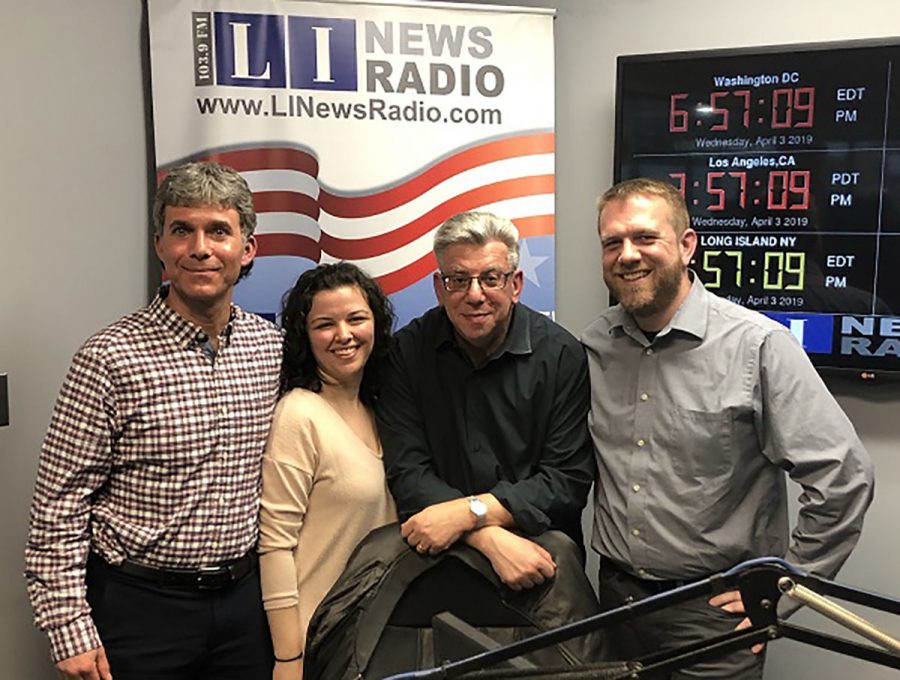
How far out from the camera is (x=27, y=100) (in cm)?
196

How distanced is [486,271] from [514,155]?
84 cm

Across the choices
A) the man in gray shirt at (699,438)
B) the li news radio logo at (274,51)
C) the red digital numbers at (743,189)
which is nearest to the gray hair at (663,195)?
the man in gray shirt at (699,438)

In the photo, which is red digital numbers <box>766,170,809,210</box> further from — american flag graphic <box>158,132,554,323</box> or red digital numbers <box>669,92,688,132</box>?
american flag graphic <box>158,132,554,323</box>

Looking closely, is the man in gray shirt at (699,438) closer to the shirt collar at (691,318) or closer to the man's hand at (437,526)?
the shirt collar at (691,318)

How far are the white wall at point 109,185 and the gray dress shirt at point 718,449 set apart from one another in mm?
804

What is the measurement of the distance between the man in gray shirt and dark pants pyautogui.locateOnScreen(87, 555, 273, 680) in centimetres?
83

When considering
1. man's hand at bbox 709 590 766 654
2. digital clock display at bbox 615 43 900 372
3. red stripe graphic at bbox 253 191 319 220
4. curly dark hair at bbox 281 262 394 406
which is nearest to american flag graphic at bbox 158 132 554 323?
red stripe graphic at bbox 253 191 319 220

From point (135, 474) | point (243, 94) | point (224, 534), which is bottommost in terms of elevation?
point (224, 534)

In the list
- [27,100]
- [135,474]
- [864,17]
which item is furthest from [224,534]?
Result: [864,17]

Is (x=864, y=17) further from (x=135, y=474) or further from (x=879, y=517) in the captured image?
(x=135, y=474)

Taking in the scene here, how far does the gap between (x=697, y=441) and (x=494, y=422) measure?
→ 40 cm

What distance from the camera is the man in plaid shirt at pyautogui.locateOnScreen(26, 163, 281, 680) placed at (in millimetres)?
1579

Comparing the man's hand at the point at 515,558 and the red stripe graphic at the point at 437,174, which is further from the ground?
the red stripe graphic at the point at 437,174

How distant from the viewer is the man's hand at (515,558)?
1.53 metres
